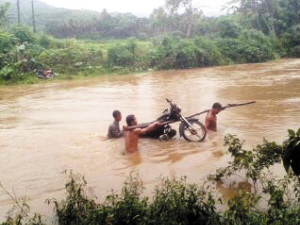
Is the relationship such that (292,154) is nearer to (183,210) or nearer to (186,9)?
(183,210)

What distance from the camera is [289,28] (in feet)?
112

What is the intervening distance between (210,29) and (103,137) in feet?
100.0

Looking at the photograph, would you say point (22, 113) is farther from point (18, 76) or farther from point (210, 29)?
point (210, 29)

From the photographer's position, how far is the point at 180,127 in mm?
8250

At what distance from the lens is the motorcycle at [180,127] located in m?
8.05

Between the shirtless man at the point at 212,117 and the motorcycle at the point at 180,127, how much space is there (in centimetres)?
74

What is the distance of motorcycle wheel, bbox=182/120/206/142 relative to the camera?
27.0 feet

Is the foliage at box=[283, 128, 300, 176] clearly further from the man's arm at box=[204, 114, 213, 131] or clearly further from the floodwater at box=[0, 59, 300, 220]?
the man's arm at box=[204, 114, 213, 131]

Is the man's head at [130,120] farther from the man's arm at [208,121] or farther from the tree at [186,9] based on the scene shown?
the tree at [186,9]

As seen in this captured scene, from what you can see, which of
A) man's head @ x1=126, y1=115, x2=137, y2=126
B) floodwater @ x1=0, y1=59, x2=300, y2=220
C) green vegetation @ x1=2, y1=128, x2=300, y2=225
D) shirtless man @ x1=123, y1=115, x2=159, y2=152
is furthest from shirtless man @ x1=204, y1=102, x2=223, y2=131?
green vegetation @ x1=2, y1=128, x2=300, y2=225

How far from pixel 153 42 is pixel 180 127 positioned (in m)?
20.3

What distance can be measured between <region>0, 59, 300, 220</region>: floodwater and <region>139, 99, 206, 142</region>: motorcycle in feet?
0.61

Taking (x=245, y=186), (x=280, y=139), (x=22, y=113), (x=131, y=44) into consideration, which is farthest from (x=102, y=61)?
(x=245, y=186)

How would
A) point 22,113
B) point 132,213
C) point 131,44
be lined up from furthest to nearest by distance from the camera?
1. point 131,44
2. point 22,113
3. point 132,213
